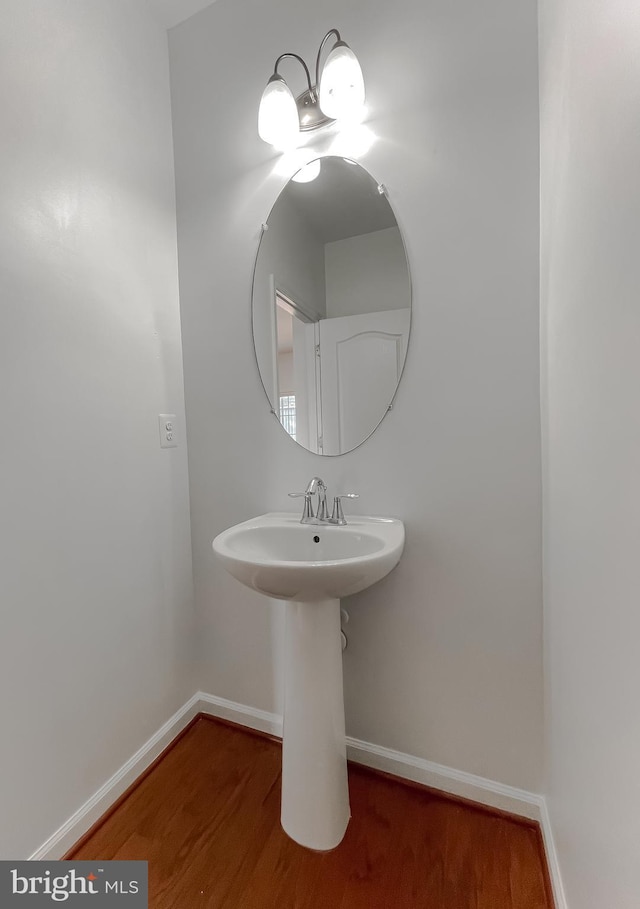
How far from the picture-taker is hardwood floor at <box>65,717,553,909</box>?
0.93m

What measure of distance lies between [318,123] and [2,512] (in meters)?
1.40

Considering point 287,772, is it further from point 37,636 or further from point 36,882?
point 37,636

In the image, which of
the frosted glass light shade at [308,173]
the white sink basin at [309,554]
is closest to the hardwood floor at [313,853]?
the white sink basin at [309,554]

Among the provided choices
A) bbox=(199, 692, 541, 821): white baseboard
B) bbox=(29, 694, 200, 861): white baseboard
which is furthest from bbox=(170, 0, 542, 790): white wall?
bbox=(29, 694, 200, 861): white baseboard

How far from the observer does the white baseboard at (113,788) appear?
100 cm

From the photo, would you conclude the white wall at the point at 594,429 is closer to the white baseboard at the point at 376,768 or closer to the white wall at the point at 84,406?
the white baseboard at the point at 376,768

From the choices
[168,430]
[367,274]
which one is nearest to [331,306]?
[367,274]

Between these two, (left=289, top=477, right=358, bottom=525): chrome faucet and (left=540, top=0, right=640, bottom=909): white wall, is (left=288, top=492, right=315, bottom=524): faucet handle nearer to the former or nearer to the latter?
(left=289, top=477, right=358, bottom=525): chrome faucet

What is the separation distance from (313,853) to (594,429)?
49.0 inches

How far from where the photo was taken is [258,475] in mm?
1383

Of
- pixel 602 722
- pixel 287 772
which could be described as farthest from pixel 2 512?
pixel 602 722

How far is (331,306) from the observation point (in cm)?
125

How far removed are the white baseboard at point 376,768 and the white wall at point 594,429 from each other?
0.17m

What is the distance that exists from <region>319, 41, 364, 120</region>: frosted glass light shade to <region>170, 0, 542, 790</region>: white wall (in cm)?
7
